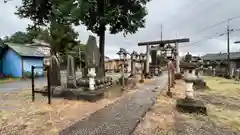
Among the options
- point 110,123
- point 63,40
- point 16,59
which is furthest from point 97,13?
point 63,40

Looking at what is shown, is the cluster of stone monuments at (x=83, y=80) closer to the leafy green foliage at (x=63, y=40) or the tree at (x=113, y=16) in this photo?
the tree at (x=113, y=16)

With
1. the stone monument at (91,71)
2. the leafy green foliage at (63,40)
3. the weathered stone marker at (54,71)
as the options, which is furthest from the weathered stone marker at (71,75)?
the leafy green foliage at (63,40)

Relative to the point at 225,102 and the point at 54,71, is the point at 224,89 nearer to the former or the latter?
the point at 225,102

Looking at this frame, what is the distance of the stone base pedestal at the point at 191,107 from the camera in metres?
4.25

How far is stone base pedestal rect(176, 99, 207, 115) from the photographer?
4254 millimetres

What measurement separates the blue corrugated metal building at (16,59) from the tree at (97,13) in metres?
6.08

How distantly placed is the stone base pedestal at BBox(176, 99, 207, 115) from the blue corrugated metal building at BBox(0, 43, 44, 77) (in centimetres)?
1690

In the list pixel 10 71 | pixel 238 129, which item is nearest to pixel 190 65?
pixel 238 129

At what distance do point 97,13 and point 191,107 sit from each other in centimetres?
823

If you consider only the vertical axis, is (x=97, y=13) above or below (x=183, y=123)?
above

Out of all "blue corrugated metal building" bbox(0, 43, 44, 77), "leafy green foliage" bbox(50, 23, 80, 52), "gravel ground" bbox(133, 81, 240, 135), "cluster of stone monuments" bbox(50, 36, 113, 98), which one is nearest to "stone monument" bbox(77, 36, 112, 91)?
"cluster of stone monuments" bbox(50, 36, 113, 98)

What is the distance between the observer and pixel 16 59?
18375 mm

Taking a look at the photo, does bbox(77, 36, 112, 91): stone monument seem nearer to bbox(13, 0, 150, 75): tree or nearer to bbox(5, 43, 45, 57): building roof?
bbox(13, 0, 150, 75): tree

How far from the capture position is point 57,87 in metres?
6.68
